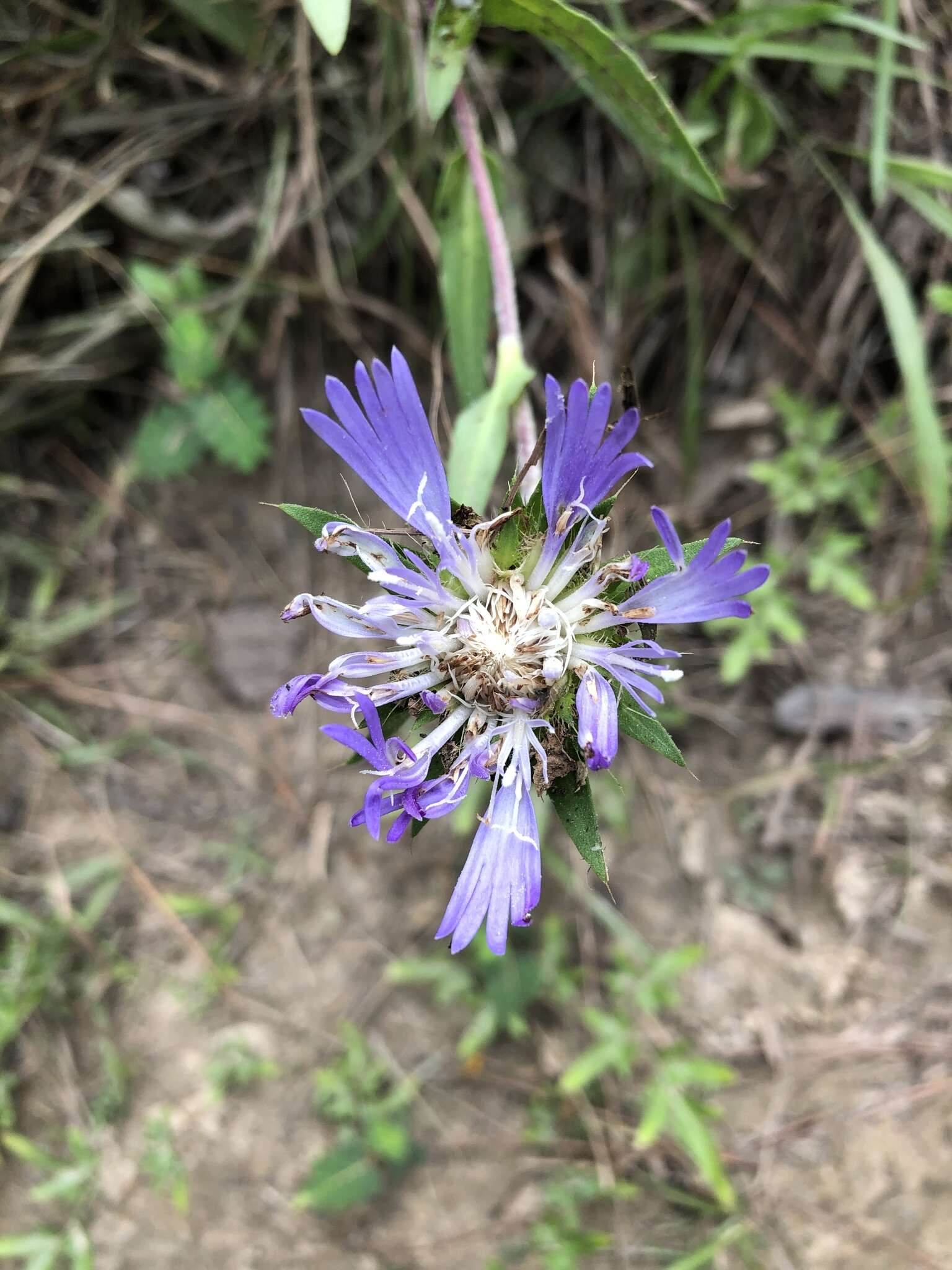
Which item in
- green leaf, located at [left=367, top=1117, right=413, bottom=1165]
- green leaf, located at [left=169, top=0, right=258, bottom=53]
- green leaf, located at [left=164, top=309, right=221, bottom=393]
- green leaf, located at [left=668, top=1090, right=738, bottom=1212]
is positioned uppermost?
green leaf, located at [left=169, top=0, right=258, bottom=53]

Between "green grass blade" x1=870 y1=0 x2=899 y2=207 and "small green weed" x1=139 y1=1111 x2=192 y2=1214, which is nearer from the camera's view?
"green grass blade" x1=870 y1=0 x2=899 y2=207

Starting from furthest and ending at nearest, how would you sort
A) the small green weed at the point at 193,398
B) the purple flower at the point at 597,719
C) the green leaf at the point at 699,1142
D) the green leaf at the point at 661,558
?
the small green weed at the point at 193,398, the green leaf at the point at 699,1142, the green leaf at the point at 661,558, the purple flower at the point at 597,719

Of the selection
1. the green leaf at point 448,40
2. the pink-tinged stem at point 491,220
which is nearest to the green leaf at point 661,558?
the pink-tinged stem at point 491,220

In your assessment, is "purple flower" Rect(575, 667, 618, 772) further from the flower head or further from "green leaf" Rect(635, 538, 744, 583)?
"green leaf" Rect(635, 538, 744, 583)

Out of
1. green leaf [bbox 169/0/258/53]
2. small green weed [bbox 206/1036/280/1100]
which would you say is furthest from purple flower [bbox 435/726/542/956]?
green leaf [bbox 169/0/258/53]

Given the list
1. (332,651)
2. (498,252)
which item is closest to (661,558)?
(498,252)

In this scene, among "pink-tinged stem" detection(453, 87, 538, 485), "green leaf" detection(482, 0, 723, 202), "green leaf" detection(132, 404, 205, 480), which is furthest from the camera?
"green leaf" detection(132, 404, 205, 480)

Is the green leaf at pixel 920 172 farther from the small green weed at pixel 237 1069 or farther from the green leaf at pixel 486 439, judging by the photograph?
the small green weed at pixel 237 1069

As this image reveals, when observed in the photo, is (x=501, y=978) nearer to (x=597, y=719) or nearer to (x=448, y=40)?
(x=597, y=719)
